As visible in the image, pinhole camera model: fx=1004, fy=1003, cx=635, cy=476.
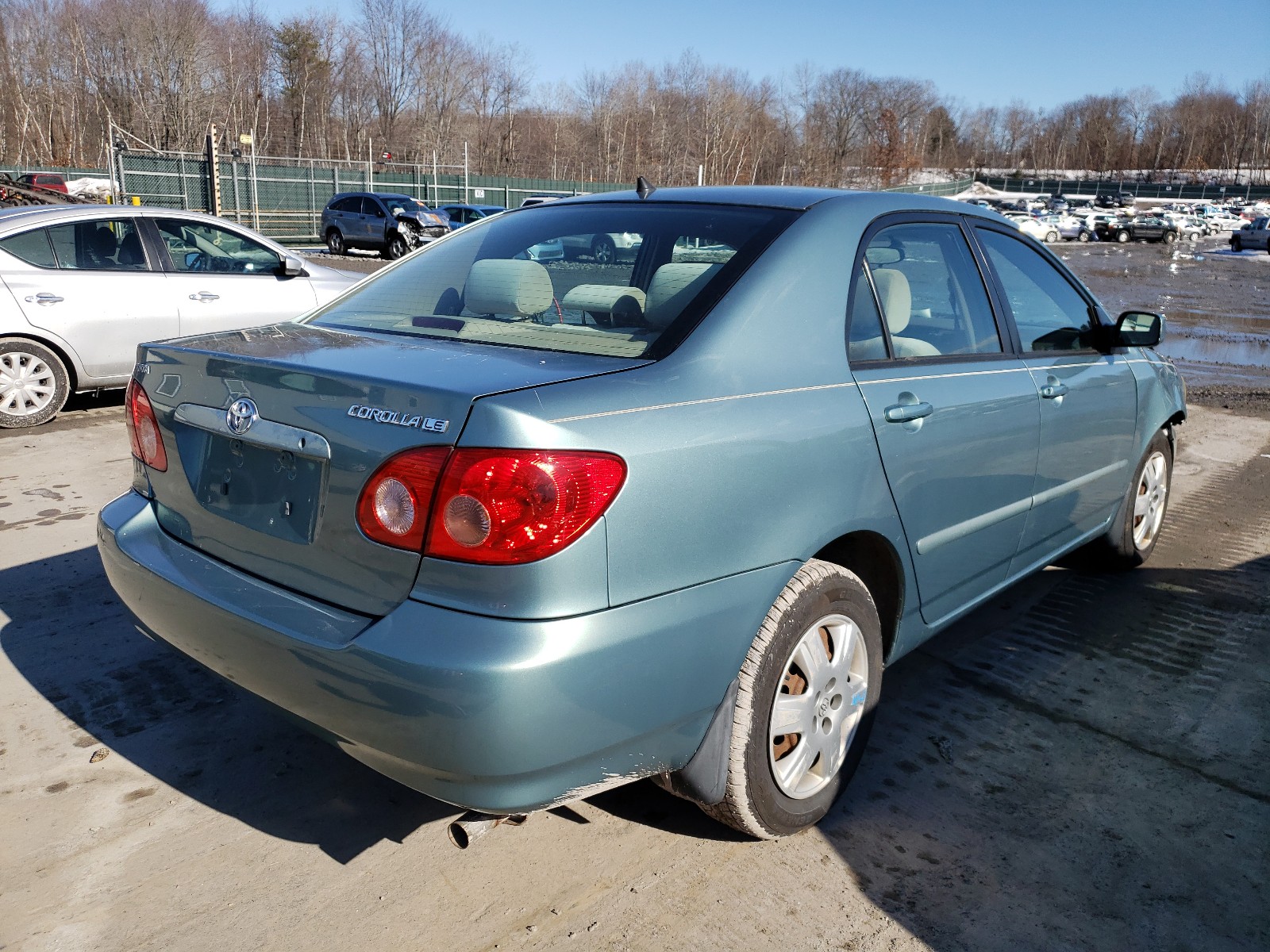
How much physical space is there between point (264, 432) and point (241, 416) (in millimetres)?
107

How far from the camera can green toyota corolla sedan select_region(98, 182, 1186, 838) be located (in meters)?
1.91

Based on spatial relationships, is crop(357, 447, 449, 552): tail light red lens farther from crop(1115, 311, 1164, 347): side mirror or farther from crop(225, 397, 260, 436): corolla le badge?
crop(1115, 311, 1164, 347): side mirror

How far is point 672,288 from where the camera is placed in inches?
101

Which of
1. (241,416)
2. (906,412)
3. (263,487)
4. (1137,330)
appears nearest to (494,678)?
(263,487)

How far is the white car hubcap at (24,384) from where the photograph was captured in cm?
680

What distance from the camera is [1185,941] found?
2309 mm

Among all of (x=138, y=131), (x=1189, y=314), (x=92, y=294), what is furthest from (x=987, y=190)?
(x=92, y=294)

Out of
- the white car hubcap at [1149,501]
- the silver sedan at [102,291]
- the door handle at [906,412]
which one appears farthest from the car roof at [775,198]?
the silver sedan at [102,291]

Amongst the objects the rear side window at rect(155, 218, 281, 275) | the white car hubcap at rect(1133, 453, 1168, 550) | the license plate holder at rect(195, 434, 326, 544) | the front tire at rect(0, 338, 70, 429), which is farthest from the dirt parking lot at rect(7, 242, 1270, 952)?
the rear side window at rect(155, 218, 281, 275)

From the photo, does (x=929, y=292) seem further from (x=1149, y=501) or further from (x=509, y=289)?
(x=1149, y=501)

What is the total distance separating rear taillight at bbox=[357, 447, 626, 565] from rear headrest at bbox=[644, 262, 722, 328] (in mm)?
611

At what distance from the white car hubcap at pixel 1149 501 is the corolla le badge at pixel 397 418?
12.2 feet

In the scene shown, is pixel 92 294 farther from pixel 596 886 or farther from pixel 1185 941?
pixel 1185 941

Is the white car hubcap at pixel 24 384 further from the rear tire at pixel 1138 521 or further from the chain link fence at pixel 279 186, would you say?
the chain link fence at pixel 279 186
